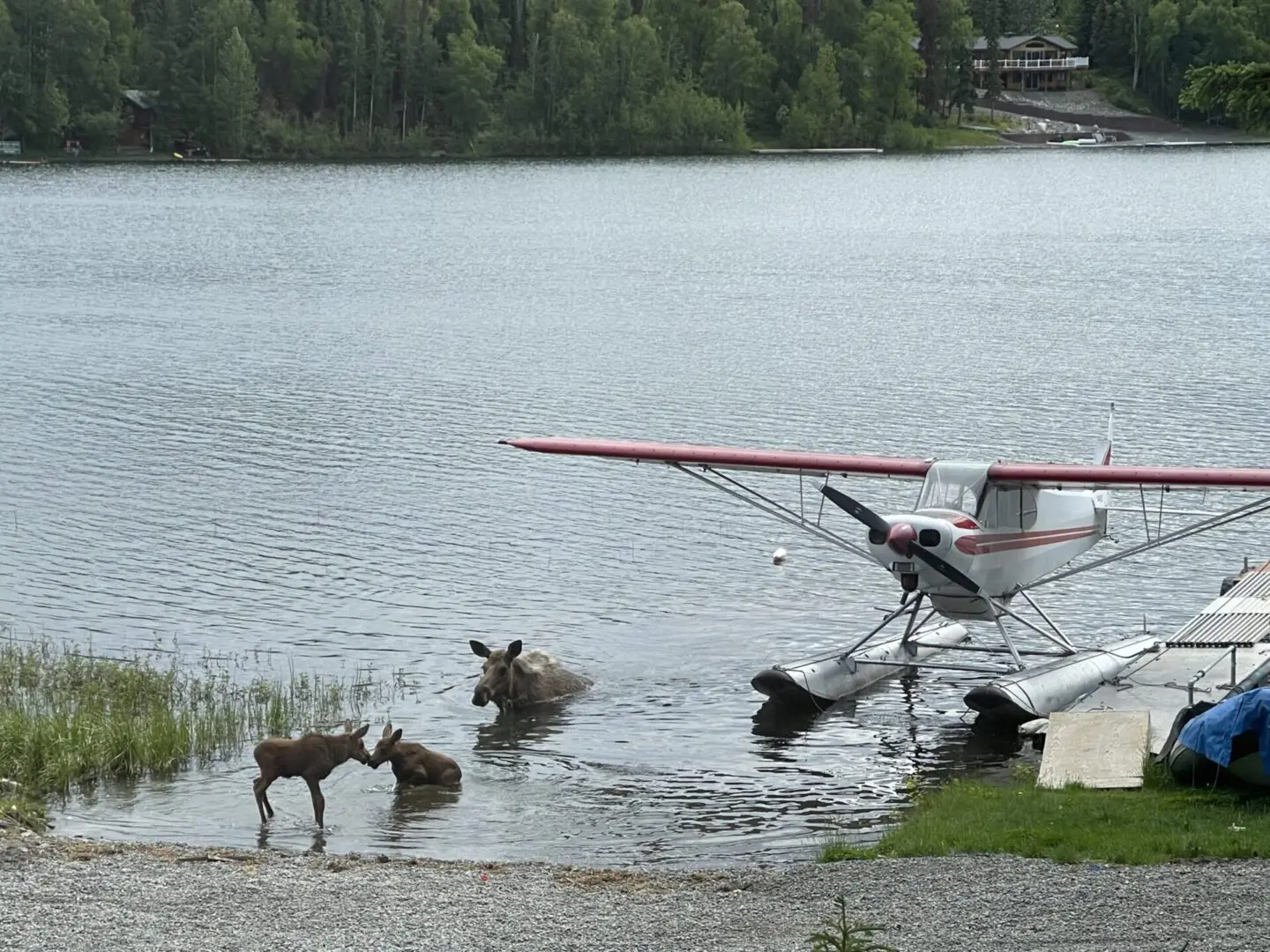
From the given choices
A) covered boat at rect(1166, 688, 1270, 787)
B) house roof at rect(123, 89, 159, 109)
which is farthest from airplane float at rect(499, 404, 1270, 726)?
house roof at rect(123, 89, 159, 109)

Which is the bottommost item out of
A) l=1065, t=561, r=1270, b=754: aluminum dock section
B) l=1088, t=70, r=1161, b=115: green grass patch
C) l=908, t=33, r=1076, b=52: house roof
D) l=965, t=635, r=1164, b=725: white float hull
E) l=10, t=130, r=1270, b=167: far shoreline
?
l=965, t=635, r=1164, b=725: white float hull

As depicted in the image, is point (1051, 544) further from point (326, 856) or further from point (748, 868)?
point (326, 856)

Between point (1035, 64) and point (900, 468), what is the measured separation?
15702 cm

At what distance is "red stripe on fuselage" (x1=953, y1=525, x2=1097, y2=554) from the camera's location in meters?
16.3

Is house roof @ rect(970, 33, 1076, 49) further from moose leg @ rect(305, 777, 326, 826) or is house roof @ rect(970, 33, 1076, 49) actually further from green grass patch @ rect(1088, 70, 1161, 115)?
moose leg @ rect(305, 777, 326, 826)

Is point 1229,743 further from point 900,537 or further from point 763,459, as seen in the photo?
point 763,459

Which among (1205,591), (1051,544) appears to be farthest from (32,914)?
(1205,591)

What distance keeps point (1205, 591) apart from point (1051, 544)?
16.1 ft

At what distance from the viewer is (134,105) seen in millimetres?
138750

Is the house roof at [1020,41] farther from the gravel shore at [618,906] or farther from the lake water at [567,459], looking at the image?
the gravel shore at [618,906]

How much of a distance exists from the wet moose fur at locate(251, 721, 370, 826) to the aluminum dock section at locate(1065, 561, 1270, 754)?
5.93 metres

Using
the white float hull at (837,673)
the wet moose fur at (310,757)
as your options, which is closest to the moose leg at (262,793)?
the wet moose fur at (310,757)

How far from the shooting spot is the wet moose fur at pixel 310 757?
1355cm

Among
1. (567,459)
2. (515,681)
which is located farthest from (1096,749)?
(567,459)
